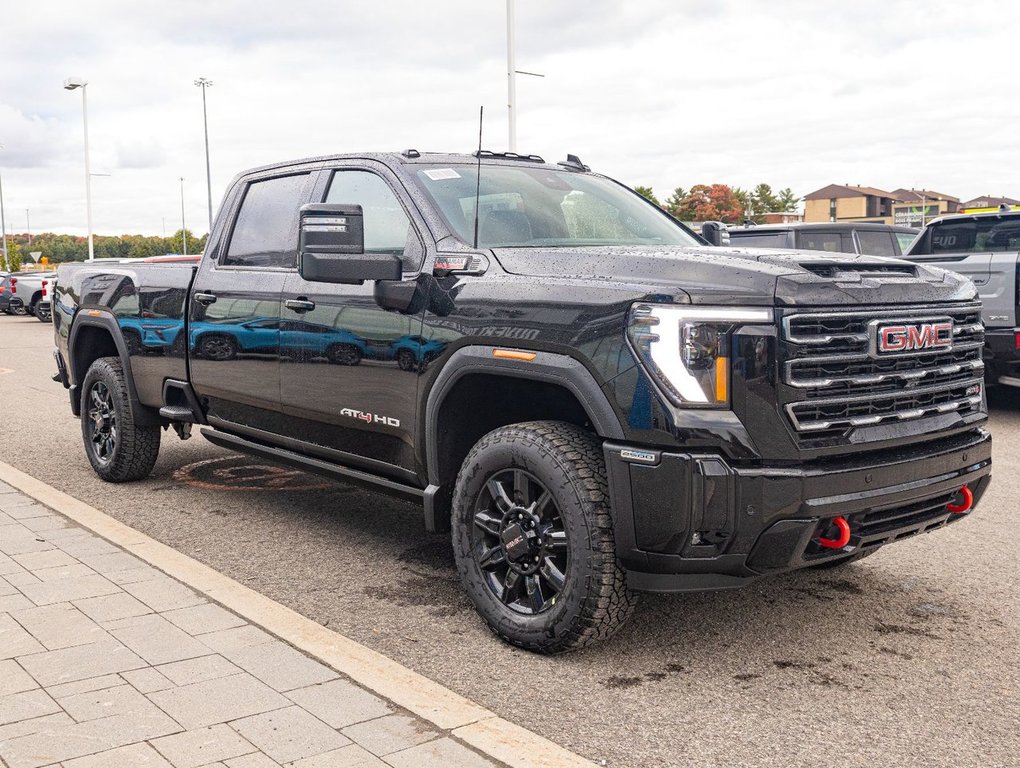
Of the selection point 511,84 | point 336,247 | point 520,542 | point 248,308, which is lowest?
point 520,542

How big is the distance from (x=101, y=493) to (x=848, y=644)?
190 inches

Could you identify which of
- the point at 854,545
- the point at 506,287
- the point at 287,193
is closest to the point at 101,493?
the point at 287,193

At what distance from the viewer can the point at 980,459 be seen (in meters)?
4.29

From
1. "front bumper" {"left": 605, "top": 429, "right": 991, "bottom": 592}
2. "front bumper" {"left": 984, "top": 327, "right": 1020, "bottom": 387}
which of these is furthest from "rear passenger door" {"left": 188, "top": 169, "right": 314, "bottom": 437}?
"front bumper" {"left": 984, "top": 327, "right": 1020, "bottom": 387}

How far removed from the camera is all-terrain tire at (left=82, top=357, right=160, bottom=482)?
23.0ft

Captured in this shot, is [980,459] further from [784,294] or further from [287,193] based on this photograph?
[287,193]

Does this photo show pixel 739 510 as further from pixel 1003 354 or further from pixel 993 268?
pixel 993 268

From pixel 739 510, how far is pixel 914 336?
0.97 m

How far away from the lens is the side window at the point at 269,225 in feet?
18.8

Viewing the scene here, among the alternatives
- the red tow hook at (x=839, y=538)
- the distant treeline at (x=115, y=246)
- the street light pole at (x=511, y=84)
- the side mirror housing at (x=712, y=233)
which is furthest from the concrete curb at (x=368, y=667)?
the distant treeline at (x=115, y=246)

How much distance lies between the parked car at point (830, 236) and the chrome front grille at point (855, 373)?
24.3 ft

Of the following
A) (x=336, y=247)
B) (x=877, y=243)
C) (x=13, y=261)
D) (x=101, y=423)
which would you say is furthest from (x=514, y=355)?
(x=13, y=261)

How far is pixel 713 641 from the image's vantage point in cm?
431

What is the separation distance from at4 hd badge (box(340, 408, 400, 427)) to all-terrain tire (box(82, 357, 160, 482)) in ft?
8.27
